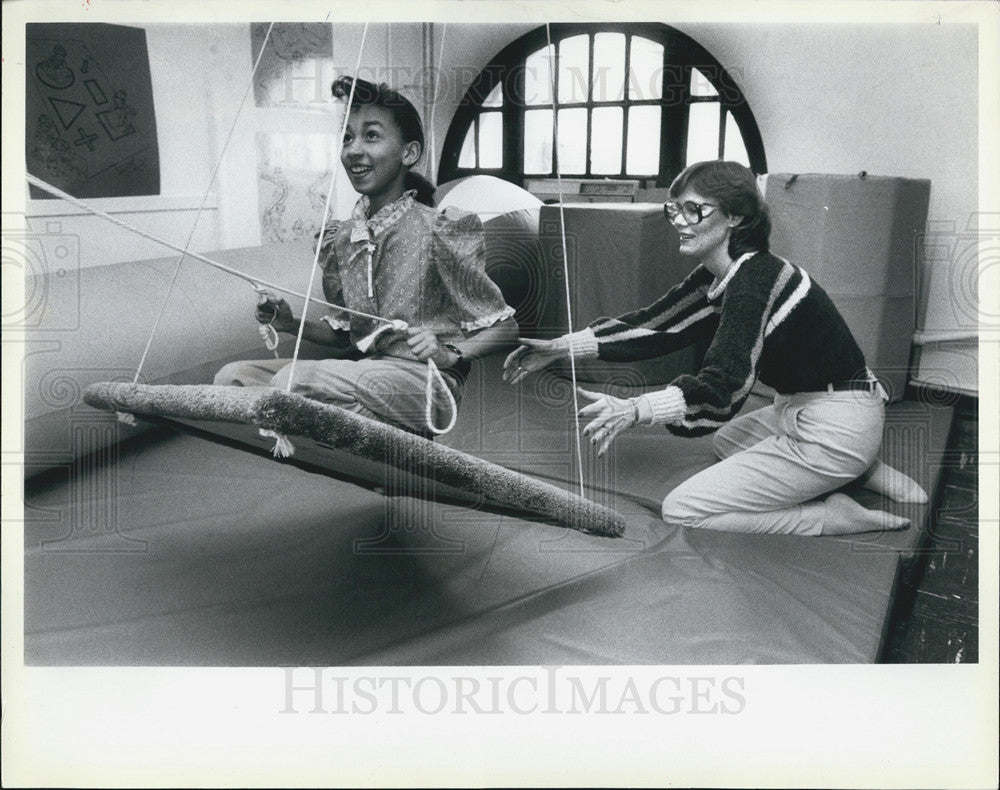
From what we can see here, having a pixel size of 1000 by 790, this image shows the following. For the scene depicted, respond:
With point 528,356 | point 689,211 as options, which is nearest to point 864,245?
point 689,211

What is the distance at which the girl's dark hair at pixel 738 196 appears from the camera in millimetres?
1331

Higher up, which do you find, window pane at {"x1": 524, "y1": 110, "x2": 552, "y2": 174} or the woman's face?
window pane at {"x1": 524, "y1": 110, "x2": 552, "y2": 174}

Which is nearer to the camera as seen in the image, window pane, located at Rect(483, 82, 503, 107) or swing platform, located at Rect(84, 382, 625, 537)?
swing platform, located at Rect(84, 382, 625, 537)

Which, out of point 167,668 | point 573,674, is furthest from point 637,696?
point 167,668

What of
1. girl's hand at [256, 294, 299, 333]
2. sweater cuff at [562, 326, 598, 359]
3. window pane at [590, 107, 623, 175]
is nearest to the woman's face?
window pane at [590, 107, 623, 175]

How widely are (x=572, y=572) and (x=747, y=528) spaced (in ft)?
1.12

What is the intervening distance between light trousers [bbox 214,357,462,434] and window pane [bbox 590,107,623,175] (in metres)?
0.50

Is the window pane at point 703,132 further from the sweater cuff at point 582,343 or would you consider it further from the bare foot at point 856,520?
the bare foot at point 856,520

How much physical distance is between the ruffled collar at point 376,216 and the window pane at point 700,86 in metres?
0.54

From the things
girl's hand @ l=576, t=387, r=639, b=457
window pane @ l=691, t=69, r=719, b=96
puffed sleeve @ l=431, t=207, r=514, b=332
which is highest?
window pane @ l=691, t=69, r=719, b=96

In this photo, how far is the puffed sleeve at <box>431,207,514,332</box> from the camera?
135 cm

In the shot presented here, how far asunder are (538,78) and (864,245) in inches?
27.1

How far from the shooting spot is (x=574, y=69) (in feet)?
4.37

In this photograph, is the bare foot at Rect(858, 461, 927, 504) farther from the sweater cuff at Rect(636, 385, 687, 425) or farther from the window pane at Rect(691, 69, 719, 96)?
the window pane at Rect(691, 69, 719, 96)
